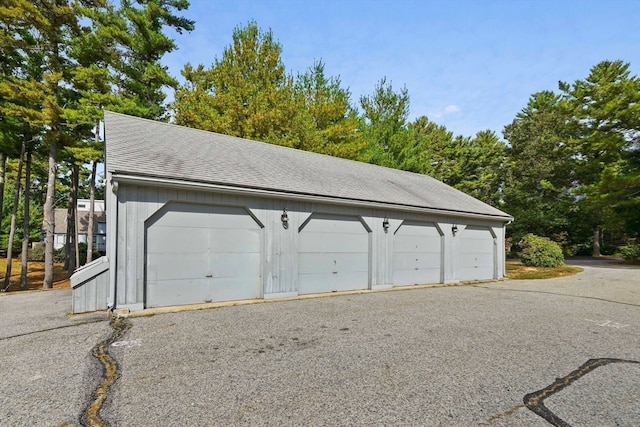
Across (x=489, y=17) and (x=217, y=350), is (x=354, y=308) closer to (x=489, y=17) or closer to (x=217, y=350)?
(x=217, y=350)

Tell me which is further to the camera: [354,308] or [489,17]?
[489,17]

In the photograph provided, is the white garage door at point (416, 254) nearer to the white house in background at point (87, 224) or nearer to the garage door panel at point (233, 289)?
the garage door panel at point (233, 289)

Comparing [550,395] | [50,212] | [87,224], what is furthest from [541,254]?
[87,224]

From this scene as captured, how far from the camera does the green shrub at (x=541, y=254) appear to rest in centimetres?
1716

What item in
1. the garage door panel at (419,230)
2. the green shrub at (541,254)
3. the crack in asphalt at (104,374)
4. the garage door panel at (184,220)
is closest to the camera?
the crack in asphalt at (104,374)

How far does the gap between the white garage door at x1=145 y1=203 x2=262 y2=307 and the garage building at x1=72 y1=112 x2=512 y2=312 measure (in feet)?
0.07

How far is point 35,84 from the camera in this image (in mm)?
12578

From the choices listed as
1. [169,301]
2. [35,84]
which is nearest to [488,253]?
[169,301]

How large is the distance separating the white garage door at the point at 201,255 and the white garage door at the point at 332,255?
1.39m

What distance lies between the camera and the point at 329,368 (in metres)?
3.78

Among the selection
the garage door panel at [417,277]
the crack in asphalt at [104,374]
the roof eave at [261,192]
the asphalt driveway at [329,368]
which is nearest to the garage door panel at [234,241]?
the roof eave at [261,192]

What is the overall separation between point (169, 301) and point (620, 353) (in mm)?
7527

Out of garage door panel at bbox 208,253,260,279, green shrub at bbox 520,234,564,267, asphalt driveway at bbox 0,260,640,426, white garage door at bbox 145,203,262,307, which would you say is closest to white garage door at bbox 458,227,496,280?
asphalt driveway at bbox 0,260,640,426

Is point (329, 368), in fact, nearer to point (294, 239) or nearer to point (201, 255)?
point (201, 255)
